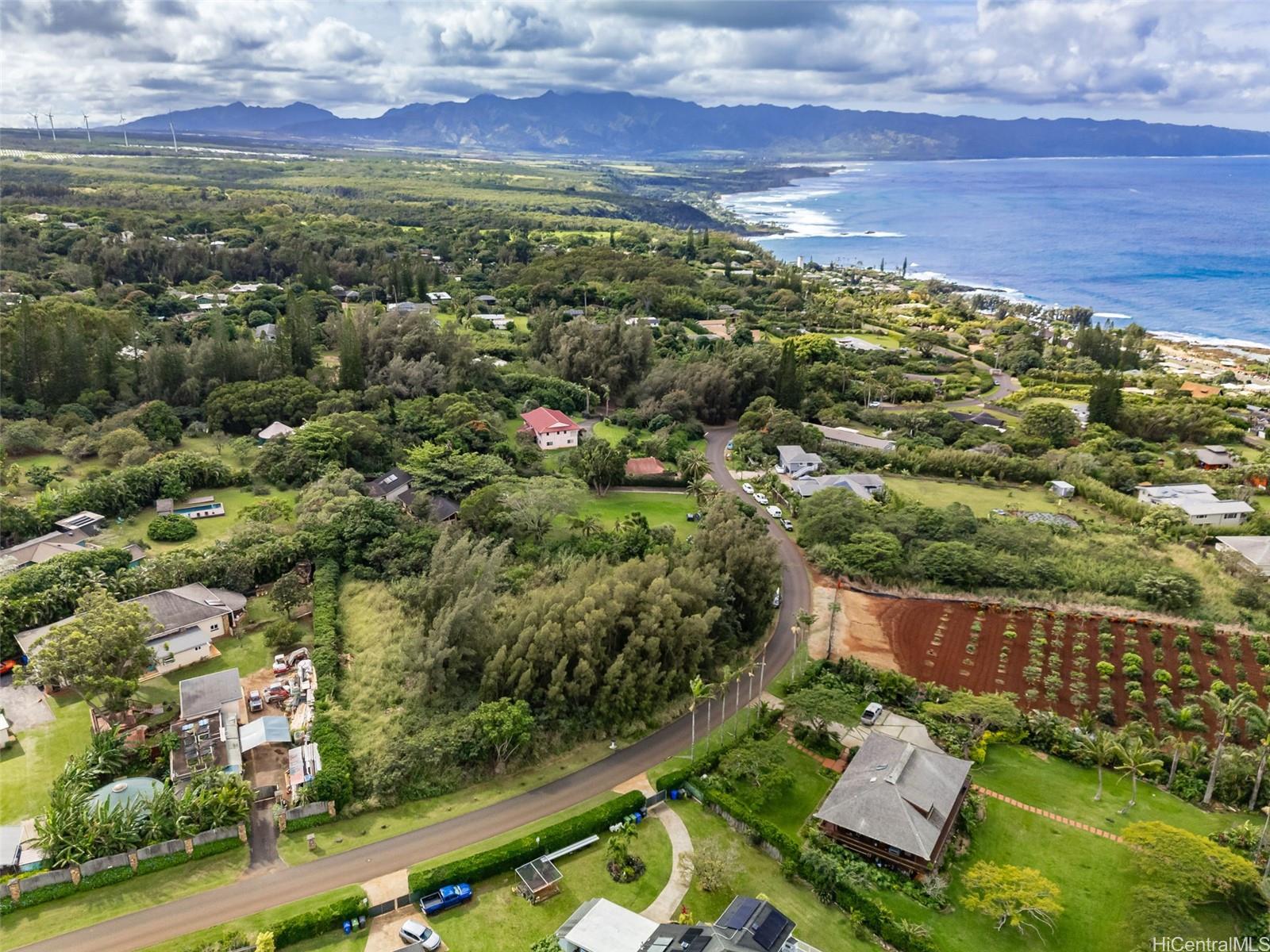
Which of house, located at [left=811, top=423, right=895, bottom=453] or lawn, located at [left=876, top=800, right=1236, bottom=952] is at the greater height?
house, located at [left=811, top=423, right=895, bottom=453]

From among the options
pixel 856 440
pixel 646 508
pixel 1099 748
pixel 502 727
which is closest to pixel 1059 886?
pixel 1099 748

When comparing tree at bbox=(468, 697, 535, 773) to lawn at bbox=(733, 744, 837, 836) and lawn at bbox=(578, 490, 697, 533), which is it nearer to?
lawn at bbox=(733, 744, 837, 836)

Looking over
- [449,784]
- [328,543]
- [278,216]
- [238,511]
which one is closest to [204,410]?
[238,511]

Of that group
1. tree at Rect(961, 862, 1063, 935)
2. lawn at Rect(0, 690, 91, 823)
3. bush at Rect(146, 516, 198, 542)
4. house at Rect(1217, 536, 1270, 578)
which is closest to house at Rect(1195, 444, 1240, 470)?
house at Rect(1217, 536, 1270, 578)

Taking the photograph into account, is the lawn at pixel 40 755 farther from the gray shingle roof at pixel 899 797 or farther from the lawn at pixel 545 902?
the gray shingle roof at pixel 899 797

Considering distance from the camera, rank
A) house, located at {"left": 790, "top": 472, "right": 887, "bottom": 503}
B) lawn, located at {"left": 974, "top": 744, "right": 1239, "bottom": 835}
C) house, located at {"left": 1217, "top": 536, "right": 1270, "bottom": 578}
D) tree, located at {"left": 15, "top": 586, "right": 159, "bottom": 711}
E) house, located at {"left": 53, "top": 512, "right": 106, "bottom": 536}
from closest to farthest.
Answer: lawn, located at {"left": 974, "top": 744, "right": 1239, "bottom": 835}
tree, located at {"left": 15, "top": 586, "right": 159, "bottom": 711}
house, located at {"left": 53, "top": 512, "right": 106, "bottom": 536}
house, located at {"left": 1217, "top": 536, "right": 1270, "bottom": 578}
house, located at {"left": 790, "top": 472, "right": 887, "bottom": 503}

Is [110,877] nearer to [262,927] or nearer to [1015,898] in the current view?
[262,927]
